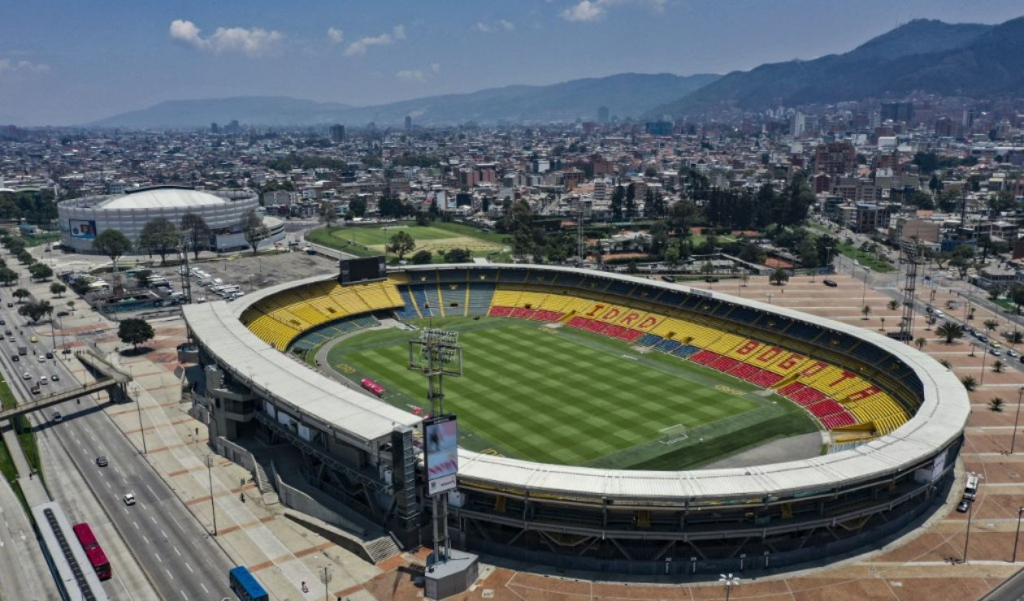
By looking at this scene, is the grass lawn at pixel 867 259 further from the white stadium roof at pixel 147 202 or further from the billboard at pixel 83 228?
the billboard at pixel 83 228

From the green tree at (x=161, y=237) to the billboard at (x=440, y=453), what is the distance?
144422mm

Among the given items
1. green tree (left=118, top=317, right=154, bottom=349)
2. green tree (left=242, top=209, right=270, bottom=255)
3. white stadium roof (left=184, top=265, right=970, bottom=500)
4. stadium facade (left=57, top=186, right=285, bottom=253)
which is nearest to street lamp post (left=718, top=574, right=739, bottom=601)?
white stadium roof (left=184, top=265, right=970, bottom=500)

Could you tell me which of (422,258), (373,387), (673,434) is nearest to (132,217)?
(422,258)

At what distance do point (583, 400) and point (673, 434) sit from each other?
12.9 m

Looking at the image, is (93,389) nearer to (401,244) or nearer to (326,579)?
(326,579)

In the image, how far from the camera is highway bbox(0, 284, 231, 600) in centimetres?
5034

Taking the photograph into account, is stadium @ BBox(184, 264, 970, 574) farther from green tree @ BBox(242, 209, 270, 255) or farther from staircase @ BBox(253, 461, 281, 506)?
green tree @ BBox(242, 209, 270, 255)

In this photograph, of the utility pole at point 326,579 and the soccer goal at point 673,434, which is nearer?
the utility pole at point 326,579

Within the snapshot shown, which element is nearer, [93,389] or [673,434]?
[673,434]

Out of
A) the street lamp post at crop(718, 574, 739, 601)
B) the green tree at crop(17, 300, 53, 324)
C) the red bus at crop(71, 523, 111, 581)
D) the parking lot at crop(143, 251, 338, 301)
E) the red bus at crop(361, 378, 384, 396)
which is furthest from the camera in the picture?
the parking lot at crop(143, 251, 338, 301)

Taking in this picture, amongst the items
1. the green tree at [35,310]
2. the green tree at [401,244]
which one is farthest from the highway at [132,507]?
the green tree at [401,244]

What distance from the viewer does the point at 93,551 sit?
51312mm

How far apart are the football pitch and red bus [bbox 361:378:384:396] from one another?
→ 4.12ft

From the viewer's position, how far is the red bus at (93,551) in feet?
164
